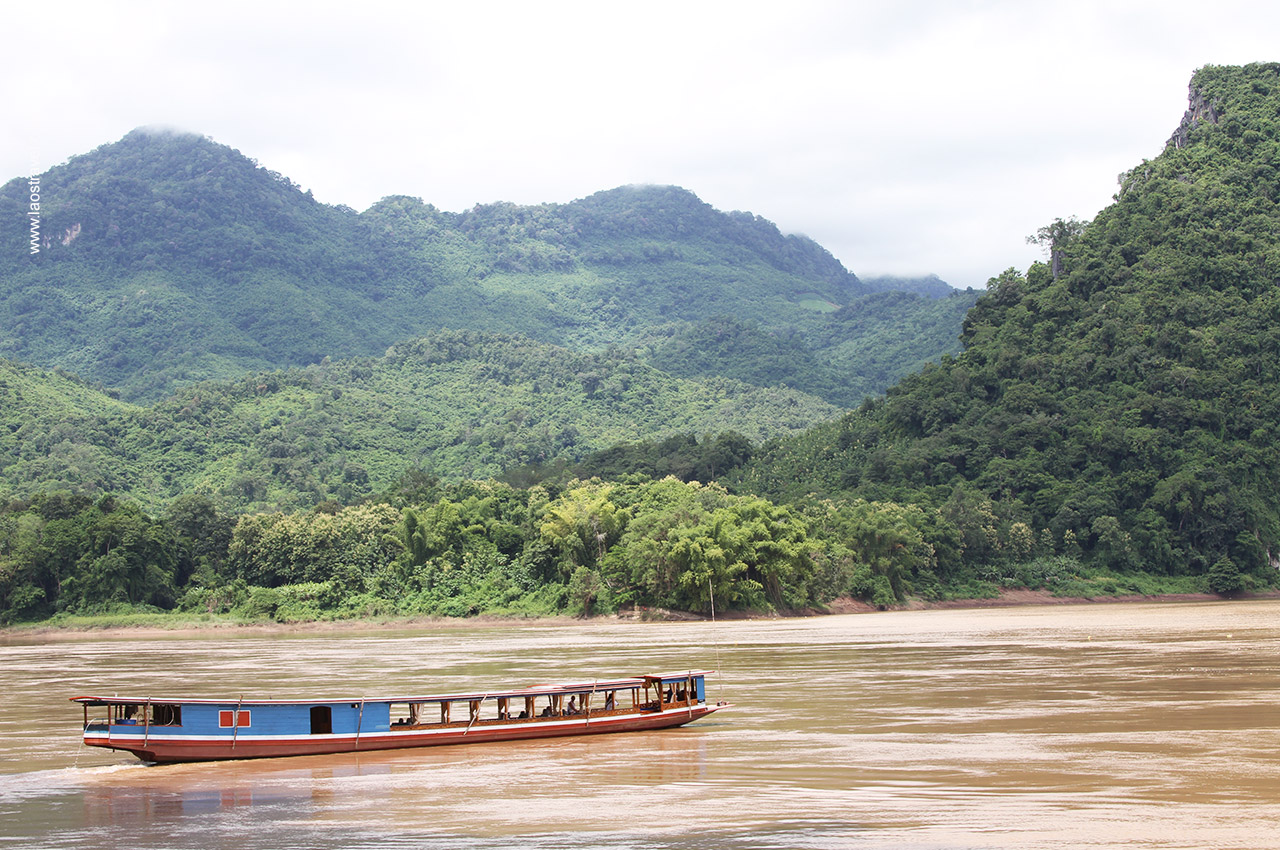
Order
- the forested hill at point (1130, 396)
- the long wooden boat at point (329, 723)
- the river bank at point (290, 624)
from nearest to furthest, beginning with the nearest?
the long wooden boat at point (329, 723) → the river bank at point (290, 624) → the forested hill at point (1130, 396)

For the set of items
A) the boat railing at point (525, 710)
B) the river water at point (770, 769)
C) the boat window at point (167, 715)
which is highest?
the boat window at point (167, 715)

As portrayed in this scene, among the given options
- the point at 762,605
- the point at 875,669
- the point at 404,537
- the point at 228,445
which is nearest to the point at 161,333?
the point at 228,445

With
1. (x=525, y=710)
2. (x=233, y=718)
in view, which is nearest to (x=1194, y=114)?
(x=525, y=710)

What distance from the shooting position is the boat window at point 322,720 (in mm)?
20484

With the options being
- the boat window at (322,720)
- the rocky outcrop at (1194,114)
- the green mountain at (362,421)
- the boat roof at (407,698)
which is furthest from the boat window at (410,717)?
the rocky outcrop at (1194,114)

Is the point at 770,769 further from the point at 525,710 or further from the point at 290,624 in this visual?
the point at 290,624

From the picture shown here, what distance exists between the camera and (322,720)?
20500 mm

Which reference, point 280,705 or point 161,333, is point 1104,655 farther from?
point 161,333

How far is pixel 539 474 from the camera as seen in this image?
96.0m

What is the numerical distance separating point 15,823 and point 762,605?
152 ft

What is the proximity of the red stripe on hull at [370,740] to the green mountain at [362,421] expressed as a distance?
238 feet

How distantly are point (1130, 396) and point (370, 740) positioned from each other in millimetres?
71632

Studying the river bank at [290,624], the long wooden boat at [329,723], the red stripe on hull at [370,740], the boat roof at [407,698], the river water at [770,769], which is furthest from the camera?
the river bank at [290,624]

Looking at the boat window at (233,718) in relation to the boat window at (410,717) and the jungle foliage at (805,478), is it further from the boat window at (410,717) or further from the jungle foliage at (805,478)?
the jungle foliage at (805,478)
